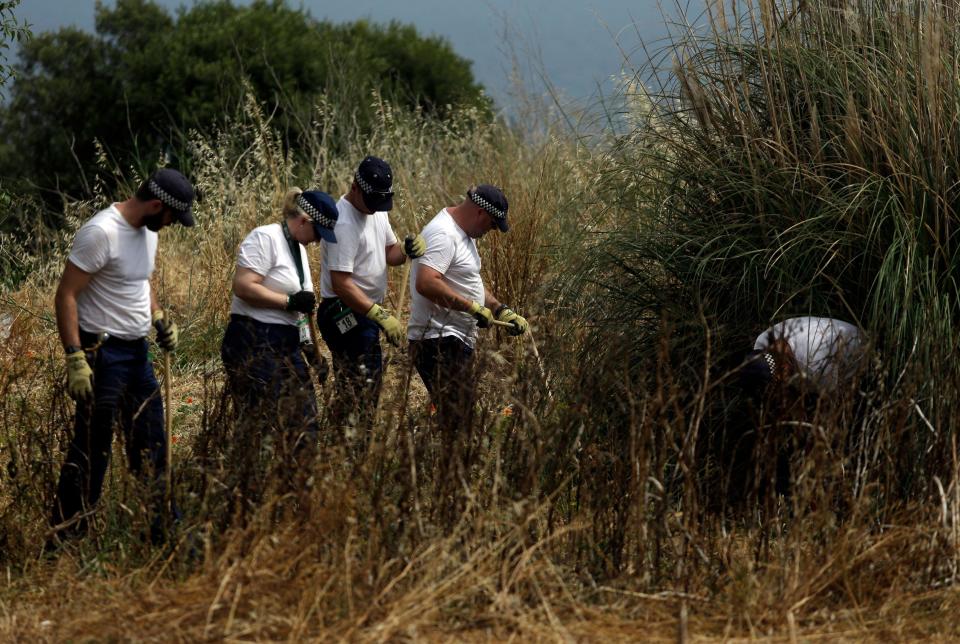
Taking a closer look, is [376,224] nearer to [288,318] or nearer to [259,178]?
[288,318]

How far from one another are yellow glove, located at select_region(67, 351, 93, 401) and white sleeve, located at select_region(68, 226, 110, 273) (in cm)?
33

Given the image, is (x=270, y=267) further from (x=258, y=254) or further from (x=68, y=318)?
(x=68, y=318)

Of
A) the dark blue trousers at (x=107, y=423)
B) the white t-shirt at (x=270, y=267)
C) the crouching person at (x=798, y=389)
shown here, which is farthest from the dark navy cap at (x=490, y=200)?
the dark blue trousers at (x=107, y=423)

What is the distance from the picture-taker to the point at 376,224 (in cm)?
644

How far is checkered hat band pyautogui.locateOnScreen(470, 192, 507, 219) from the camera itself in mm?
6359

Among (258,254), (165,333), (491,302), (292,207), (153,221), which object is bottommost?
(165,333)

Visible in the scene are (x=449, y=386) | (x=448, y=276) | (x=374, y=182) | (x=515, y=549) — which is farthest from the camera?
(x=448, y=276)

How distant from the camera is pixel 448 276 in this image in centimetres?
642

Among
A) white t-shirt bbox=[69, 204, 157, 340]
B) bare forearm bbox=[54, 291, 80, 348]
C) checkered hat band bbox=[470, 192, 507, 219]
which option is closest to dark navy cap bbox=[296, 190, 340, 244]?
checkered hat band bbox=[470, 192, 507, 219]

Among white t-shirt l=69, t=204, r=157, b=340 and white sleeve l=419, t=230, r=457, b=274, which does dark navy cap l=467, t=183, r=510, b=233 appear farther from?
white t-shirt l=69, t=204, r=157, b=340

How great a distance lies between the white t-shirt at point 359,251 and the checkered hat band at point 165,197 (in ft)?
3.55

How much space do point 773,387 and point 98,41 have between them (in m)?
19.6

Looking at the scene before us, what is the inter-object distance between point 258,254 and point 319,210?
0.34 m

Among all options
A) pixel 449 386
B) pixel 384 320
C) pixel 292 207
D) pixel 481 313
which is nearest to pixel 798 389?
pixel 449 386
